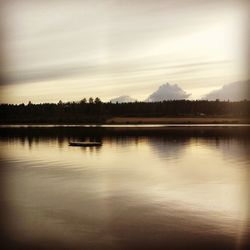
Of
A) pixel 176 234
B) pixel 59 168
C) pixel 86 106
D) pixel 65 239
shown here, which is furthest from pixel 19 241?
pixel 86 106

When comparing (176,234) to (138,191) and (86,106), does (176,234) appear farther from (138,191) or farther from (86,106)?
(86,106)

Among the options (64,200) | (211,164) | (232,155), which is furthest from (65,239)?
(232,155)

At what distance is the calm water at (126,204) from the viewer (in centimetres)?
966

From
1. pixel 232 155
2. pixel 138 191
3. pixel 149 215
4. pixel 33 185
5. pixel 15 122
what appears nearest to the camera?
pixel 149 215

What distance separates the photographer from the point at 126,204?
1370 cm

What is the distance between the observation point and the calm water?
966 centimetres

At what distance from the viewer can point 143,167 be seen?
79.8 ft

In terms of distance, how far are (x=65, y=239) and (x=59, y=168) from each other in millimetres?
14246

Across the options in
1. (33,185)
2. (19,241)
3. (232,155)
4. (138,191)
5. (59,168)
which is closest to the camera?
(19,241)

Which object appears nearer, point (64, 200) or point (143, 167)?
point (64, 200)

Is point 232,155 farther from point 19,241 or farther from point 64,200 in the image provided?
point 19,241

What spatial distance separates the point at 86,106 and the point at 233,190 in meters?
131

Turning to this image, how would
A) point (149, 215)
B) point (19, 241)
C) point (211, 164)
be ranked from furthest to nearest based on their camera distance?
point (211, 164), point (149, 215), point (19, 241)

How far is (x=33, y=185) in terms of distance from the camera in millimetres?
17797
